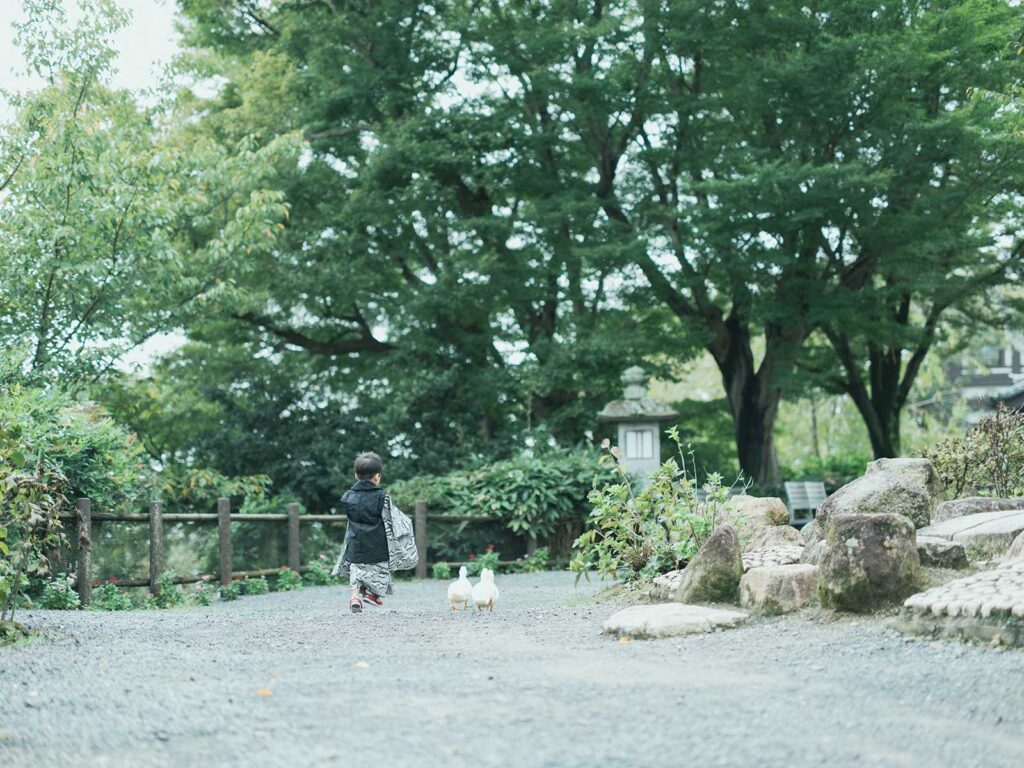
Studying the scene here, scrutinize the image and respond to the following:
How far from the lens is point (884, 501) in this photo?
9.36 m

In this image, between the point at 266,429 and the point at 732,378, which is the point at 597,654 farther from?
the point at 732,378

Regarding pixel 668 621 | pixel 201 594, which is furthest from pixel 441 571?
pixel 668 621

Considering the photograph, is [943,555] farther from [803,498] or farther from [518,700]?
[803,498]

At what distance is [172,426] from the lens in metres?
22.4

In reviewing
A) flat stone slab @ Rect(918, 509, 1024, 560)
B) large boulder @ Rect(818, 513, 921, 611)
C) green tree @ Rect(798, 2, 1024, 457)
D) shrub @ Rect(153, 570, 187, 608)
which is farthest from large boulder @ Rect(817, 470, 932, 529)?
green tree @ Rect(798, 2, 1024, 457)

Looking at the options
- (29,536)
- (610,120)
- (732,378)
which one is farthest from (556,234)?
(29,536)

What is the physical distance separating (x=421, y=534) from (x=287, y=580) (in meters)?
2.53

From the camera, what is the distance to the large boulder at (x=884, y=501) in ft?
30.4

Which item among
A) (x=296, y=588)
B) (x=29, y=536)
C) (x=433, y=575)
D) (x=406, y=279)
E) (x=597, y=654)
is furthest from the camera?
(x=406, y=279)

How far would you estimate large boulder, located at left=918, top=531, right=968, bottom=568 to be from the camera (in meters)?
8.07

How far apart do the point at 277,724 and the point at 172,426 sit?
1858cm

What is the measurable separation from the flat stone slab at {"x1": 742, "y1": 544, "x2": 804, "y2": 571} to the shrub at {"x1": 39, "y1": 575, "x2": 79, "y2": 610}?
6.48 metres

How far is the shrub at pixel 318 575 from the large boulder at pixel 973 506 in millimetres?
8408

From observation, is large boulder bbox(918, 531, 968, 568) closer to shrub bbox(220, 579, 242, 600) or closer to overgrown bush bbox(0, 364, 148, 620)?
overgrown bush bbox(0, 364, 148, 620)
